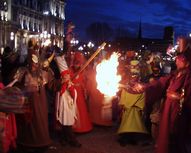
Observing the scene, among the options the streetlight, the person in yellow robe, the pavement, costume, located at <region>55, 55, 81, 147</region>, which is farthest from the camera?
the streetlight

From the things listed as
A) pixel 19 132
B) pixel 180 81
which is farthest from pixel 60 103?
pixel 180 81

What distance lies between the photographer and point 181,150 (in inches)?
237

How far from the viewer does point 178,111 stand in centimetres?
597

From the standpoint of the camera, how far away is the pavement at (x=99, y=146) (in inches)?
323

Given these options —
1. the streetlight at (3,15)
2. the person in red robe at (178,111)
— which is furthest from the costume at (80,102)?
the streetlight at (3,15)

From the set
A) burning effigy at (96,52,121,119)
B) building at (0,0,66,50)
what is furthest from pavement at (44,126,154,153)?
building at (0,0,66,50)

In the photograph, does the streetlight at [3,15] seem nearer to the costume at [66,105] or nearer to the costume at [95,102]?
the costume at [95,102]

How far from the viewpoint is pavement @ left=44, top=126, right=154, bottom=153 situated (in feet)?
26.9

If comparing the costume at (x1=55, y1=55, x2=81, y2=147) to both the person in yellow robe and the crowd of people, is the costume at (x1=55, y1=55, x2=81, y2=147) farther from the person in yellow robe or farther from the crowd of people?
the person in yellow robe

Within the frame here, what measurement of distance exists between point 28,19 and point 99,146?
292ft

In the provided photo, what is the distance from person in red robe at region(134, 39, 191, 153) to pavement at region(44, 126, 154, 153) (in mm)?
2194

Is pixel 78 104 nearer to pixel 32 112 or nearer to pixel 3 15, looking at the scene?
pixel 32 112

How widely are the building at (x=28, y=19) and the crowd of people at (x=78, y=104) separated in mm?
60277

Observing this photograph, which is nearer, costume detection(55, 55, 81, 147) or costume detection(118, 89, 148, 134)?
costume detection(55, 55, 81, 147)
